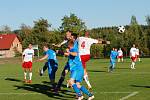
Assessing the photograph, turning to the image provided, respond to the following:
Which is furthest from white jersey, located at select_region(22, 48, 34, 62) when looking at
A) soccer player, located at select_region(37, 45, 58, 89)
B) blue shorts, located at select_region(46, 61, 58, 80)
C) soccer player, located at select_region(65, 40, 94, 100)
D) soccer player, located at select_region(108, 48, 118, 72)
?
soccer player, located at select_region(65, 40, 94, 100)

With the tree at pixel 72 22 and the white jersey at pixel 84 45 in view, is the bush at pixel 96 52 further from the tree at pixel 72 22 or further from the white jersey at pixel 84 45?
the white jersey at pixel 84 45

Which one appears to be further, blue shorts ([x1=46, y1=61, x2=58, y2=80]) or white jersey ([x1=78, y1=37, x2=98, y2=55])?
blue shorts ([x1=46, y1=61, x2=58, y2=80])

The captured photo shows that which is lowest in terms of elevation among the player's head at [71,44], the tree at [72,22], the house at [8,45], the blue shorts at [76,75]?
the blue shorts at [76,75]

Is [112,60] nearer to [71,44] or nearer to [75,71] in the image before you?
[75,71]

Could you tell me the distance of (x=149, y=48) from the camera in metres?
85.8

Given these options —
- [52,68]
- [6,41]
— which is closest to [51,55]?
[52,68]

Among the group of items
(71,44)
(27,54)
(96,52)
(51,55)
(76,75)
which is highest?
(96,52)

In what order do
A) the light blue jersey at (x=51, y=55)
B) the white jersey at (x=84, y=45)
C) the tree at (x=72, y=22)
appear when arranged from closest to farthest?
the white jersey at (x=84, y=45)
the light blue jersey at (x=51, y=55)
the tree at (x=72, y=22)

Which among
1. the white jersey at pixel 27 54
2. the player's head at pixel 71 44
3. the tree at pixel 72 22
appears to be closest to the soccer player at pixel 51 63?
the player's head at pixel 71 44

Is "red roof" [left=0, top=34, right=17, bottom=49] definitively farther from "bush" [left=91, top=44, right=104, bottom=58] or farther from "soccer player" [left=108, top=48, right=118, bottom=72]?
"soccer player" [left=108, top=48, right=118, bottom=72]

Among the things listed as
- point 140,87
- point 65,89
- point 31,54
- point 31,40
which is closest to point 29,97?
point 65,89

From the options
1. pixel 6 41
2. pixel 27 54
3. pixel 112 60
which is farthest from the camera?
pixel 6 41

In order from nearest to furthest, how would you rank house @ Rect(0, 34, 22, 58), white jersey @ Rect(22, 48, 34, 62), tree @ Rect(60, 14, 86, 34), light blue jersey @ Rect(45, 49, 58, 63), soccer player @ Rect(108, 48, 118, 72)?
light blue jersey @ Rect(45, 49, 58, 63), white jersey @ Rect(22, 48, 34, 62), soccer player @ Rect(108, 48, 118, 72), tree @ Rect(60, 14, 86, 34), house @ Rect(0, 34, 22, 58)

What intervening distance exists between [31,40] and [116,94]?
271ft
